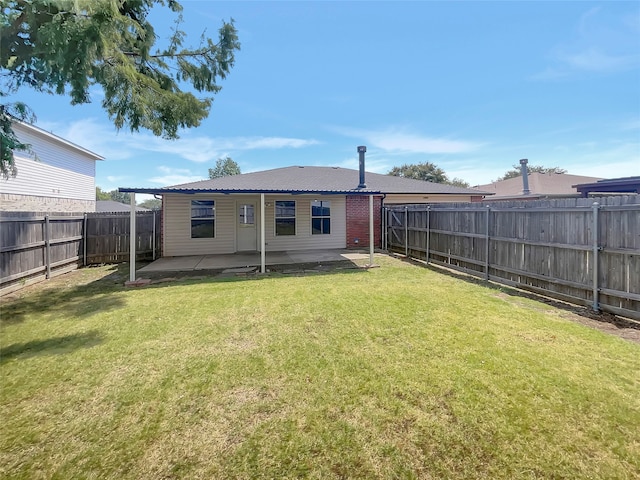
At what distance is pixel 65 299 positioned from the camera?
6332 millimetres

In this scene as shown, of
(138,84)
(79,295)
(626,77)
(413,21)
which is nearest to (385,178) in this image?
(413,21)

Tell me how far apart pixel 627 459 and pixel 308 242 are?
11595 millimetres

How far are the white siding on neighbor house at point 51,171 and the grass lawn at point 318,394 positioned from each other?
13.0 m

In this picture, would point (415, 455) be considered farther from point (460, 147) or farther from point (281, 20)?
point (460, 147)

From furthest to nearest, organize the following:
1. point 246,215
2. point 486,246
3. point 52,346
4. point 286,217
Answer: point 286,217 < point 246,215 < point 486,246 < point 52,346

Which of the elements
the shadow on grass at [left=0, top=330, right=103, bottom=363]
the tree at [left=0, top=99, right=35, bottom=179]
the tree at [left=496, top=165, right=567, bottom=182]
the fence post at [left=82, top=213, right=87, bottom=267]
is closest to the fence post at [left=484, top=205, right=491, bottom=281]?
the shadow on grass at [left=0, top=330, right=103, bottom=363]

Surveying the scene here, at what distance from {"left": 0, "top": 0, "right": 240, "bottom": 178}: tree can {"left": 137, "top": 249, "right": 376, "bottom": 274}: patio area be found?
4.07 m

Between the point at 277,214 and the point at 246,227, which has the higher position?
the point at 277,214

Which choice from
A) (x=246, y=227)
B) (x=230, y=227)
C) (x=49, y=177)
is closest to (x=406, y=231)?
(x=246, y=227)

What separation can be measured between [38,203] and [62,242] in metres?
9.18

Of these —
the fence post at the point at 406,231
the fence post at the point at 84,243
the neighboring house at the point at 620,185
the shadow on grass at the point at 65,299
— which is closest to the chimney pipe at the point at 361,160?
the fence post at the point at 406,231

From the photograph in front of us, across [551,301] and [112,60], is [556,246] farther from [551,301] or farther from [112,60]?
[112,60]

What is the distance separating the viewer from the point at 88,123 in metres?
14.9

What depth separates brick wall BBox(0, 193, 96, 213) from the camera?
13102 millimetres
